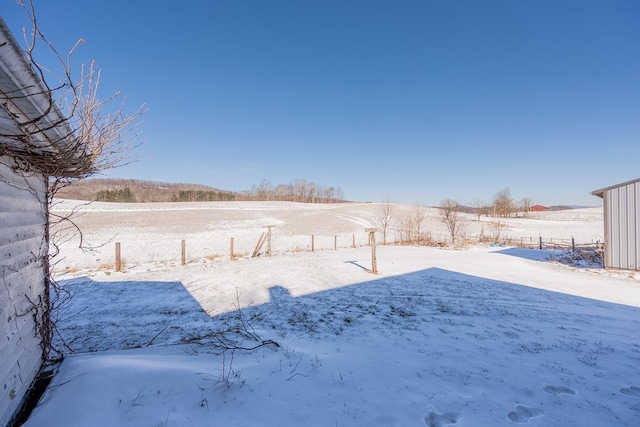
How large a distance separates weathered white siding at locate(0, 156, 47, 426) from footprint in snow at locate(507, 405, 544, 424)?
4613mm

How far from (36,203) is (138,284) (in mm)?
6870

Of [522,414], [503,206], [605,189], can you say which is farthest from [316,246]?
[503,206]

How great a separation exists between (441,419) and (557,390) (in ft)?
5.52

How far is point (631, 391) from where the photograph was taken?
3.32 m

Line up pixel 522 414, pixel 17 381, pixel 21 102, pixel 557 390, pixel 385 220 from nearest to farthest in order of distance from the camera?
pixel 21 102, pixel 17 381, pixel 522 414, pixel 557 390, pixel 385 220

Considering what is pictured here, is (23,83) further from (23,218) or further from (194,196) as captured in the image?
(194,196)

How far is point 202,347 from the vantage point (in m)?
4.35

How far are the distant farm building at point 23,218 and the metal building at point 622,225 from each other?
17413mm

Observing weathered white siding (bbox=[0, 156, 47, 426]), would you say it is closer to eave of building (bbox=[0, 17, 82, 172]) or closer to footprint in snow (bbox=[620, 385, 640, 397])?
eave of building (bbox=[0, 17, 82, 172])

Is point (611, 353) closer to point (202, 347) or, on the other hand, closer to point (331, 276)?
point (202, 347)

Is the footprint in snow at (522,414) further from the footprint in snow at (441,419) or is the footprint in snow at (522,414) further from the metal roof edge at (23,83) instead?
the metal roof edge at (23,83)

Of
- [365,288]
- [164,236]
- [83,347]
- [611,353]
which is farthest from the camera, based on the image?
[164,236]

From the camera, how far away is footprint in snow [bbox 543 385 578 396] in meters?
3.26

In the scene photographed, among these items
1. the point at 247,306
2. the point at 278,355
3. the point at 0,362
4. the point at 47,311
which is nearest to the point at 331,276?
the point at 247,306
